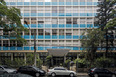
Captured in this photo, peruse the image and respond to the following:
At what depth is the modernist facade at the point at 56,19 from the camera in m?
36.6

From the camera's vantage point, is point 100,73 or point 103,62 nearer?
point 100,73

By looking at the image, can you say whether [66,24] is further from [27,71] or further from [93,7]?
[27,71]

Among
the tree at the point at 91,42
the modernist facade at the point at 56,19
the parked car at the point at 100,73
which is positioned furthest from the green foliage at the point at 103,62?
the modernist facade at the point at 56,19

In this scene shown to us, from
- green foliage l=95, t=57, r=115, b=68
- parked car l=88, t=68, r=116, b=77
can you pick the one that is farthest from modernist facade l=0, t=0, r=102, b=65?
parked car l=88, t=68, r=116, b=77

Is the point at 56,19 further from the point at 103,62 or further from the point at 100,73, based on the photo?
the point at 100,73

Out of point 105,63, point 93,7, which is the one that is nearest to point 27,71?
point 105,63

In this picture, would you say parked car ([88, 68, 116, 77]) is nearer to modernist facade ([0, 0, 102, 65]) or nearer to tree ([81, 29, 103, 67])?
tree ([81, 29, 103, 67])

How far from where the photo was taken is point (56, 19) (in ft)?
123

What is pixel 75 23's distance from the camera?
37250 mm

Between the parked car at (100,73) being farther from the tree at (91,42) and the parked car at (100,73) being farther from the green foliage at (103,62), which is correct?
the tree at (91,42)

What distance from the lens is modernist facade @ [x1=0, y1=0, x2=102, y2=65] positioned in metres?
36.6

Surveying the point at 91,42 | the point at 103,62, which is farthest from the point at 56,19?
the point at 103,62

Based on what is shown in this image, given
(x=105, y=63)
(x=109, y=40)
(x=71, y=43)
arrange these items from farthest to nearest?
(x=71, y=43)
(x=109, y=40)
(x=105, y=63)

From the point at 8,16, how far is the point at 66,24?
766 inches
